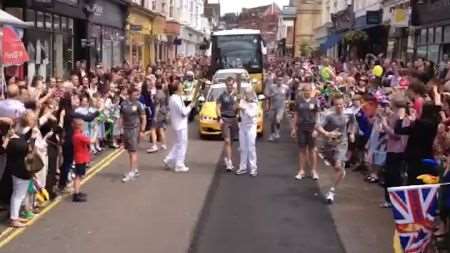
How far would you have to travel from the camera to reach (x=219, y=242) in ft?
28.6

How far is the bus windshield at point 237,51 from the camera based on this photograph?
3275 cm

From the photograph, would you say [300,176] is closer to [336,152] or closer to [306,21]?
[336,152]

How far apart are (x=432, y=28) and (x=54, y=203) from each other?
19.2 meters

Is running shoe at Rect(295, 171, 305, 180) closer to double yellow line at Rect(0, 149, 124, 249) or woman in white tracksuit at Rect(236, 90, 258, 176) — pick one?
woman in white tracksuit at Rect(236, 90, 258, 176)

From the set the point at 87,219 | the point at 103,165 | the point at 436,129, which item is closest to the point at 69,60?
the point at 103,165

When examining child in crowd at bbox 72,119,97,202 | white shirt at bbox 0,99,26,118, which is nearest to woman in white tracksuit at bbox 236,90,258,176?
child in crowd at bbox 72,119,97,202

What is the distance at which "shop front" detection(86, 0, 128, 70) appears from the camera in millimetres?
30891

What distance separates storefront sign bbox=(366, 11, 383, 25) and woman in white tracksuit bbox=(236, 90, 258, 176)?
2335cm

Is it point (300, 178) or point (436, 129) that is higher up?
point (436, 129)

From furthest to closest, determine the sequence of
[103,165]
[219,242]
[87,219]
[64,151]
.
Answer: [103,165], [64,151], [87,219], [219,242]

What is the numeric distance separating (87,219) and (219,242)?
2.19 m

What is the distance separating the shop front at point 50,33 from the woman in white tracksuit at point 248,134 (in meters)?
9.61

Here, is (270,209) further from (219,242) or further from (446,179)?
(446,179)

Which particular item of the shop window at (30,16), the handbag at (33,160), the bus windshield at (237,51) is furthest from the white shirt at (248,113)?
the bus windshield at (237,51)
